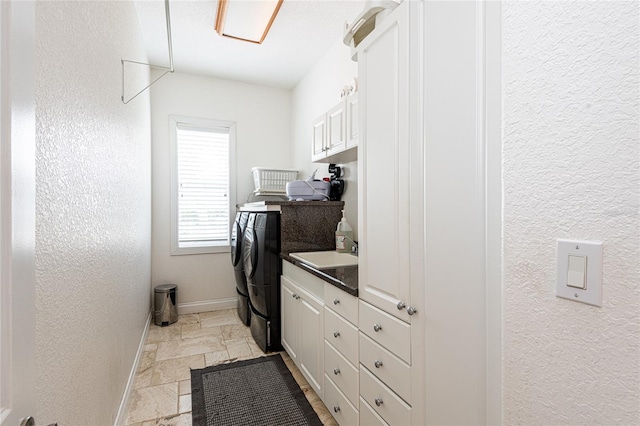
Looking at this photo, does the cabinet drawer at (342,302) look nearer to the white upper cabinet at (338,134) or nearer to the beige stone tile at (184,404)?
the white upper cabinet at (338,134)

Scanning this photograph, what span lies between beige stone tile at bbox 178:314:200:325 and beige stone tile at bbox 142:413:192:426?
5.40 feet

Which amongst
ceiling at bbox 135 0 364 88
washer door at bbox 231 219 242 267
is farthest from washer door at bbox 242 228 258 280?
ceiling at bbox 135 0 364 88

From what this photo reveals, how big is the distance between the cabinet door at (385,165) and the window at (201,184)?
111 inches

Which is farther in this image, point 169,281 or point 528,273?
point 169,281

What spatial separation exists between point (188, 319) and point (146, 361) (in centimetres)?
99

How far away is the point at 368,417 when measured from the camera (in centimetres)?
146

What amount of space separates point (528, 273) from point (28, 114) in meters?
1.06

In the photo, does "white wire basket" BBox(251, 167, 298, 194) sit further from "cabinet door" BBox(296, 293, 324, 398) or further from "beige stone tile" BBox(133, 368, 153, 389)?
"beige stone tile" BBox(133, 368, 153, 389)

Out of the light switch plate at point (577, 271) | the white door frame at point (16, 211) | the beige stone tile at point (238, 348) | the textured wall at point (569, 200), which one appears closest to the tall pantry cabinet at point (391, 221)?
the textured wall at point (569, 200)

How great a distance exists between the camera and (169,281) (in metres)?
3.75

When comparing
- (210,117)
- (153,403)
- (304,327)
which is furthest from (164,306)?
(210,117)

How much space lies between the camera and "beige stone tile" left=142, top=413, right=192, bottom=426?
1.89 m

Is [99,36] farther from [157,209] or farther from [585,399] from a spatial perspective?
[157,209]

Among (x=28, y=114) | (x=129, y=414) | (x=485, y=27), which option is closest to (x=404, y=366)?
(x=485, y=27)
